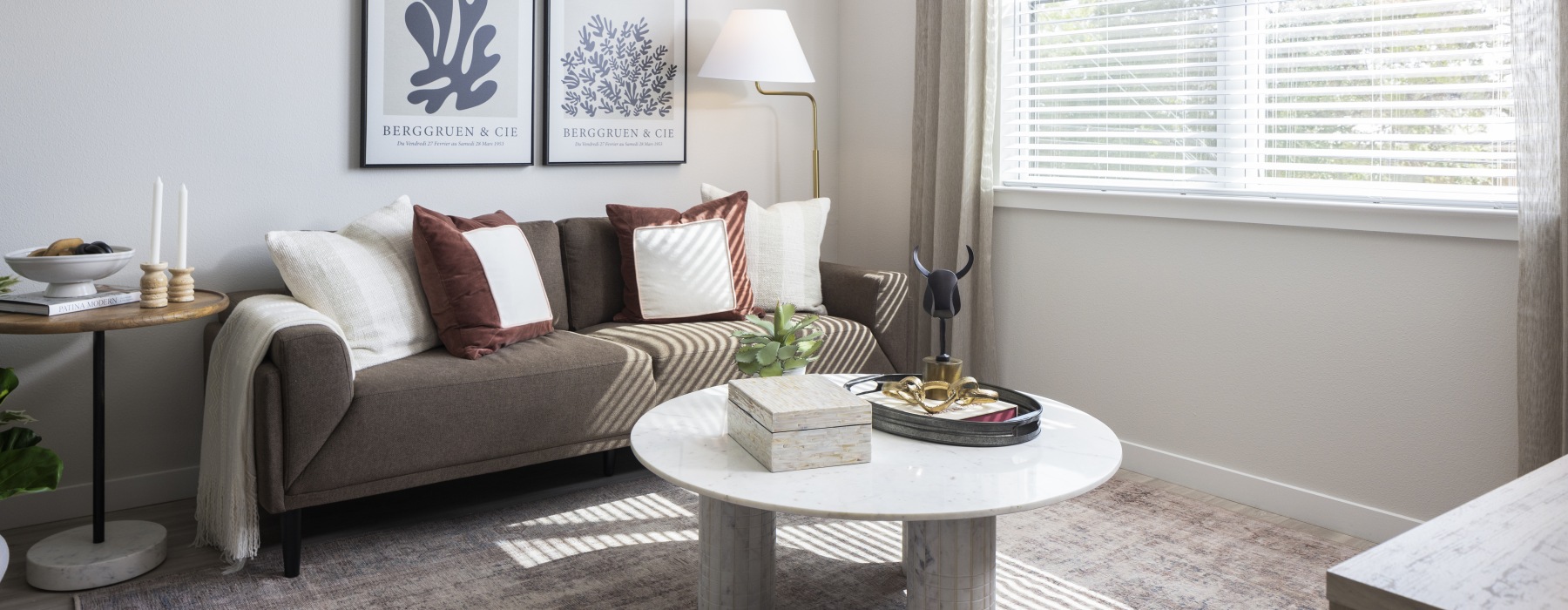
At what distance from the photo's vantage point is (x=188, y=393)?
305cm

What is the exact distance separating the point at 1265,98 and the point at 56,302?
10.3ft

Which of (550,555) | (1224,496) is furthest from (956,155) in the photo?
(550,555)

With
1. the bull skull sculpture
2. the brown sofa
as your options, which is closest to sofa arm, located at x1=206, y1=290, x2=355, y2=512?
the brown sofa

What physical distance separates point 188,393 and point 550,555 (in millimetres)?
1247

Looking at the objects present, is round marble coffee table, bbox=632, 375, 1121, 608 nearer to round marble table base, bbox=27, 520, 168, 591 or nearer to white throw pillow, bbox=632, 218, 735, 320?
white throw pillow, bbox=632, 218, 735, 320

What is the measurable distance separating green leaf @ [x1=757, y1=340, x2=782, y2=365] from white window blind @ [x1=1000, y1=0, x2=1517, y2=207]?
5.42 ft

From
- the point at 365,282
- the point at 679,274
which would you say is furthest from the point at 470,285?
the point at 679,274

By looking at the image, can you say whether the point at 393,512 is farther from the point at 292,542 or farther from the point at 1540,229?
the point at 1540,229

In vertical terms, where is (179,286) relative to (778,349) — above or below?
above

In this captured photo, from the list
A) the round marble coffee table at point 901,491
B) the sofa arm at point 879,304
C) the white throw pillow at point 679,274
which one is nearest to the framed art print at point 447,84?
the white throw pillow at point 679,274

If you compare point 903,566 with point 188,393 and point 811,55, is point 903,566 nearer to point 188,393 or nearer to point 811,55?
point 188,393

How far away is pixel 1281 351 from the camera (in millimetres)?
3041

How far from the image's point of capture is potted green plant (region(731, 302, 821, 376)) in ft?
7.54

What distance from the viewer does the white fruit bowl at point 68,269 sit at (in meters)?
2.36
